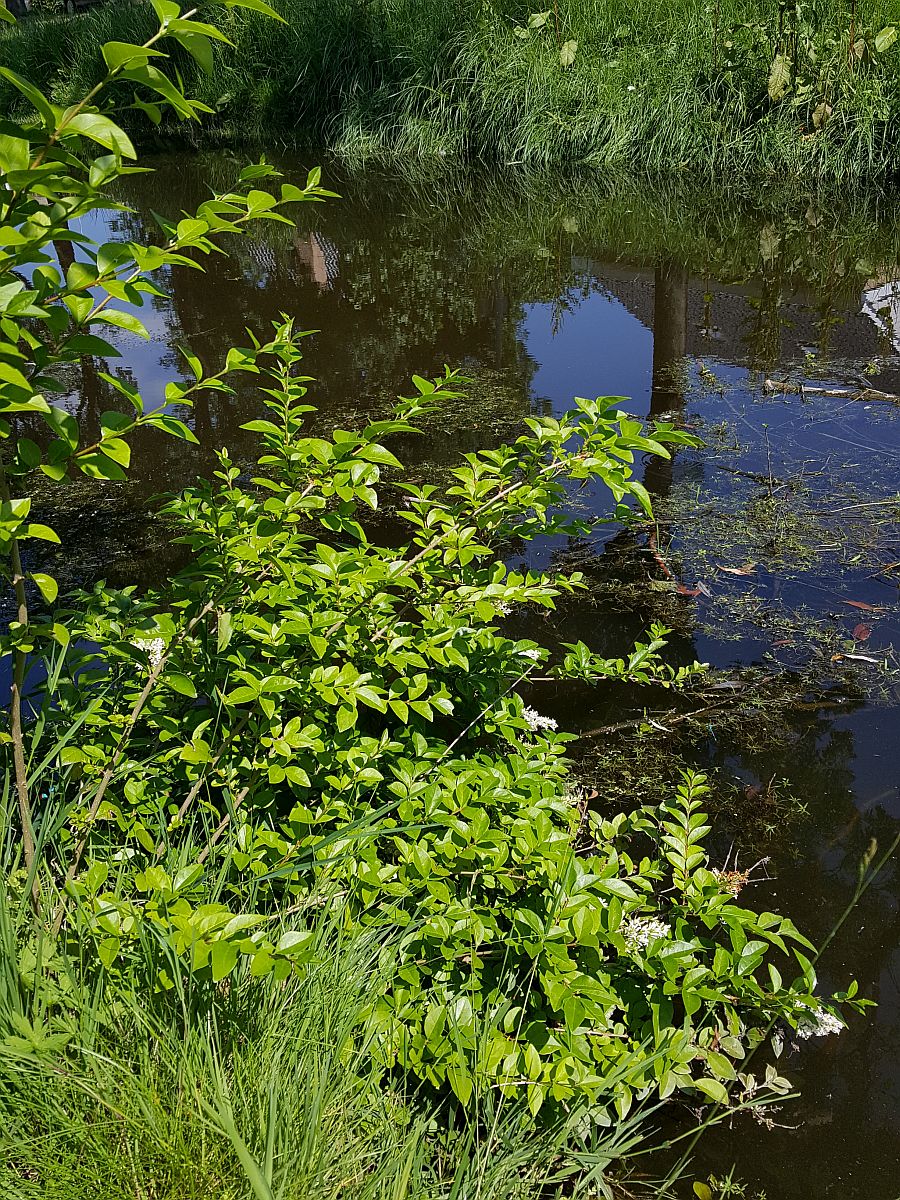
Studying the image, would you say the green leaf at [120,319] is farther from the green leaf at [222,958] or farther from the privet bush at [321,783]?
the green leaf at [222,958]

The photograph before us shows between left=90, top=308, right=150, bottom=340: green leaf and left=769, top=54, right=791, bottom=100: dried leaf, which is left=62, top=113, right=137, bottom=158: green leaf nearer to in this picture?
left=90, top=308, right=150, bottom=340: green leaf

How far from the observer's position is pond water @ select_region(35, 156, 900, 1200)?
7.59ft

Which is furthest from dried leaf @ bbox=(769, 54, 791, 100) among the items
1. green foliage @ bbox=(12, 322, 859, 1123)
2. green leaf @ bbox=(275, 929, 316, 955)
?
green leaf @ bbox=(275, 929, 316, 955)

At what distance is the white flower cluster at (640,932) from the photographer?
174 cm

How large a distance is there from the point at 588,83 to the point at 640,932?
9536 millimetres

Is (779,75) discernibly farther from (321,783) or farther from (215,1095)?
(215,1095)

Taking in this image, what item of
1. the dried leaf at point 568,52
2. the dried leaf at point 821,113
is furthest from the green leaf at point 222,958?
the dried leaf at point 568,52

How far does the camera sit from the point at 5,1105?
1.36 metres

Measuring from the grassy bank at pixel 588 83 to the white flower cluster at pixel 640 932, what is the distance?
6927 mm

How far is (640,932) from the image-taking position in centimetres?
176

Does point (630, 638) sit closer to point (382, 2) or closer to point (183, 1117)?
point (183, 1117)

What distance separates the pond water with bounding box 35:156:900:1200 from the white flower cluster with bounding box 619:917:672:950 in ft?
1.51

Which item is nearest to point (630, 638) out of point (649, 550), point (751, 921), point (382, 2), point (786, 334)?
point (649, 550)

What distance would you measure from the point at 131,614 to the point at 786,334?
4.68 m
